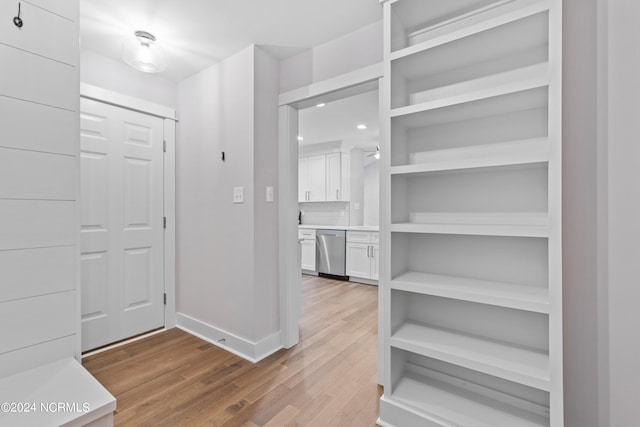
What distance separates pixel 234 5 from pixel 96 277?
2356 millimetres

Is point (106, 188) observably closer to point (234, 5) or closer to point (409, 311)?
point (234, 5)

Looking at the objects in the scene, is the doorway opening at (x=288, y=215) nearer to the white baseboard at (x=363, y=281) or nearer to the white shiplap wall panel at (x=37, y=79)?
the white shiplap wall panel at (x=37, y=79)

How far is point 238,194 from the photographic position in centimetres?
235

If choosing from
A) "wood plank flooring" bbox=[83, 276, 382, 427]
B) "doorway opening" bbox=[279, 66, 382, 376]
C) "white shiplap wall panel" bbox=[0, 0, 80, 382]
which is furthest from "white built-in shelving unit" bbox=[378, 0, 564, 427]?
"white shiplap wall panel" bbox=[0, 0, 80, 382]

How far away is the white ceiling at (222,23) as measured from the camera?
182 cm

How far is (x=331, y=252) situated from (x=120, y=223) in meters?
3.16

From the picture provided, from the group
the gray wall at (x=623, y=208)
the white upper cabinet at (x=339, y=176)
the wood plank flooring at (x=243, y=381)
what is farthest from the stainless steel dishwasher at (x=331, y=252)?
the gray wall at (x=623, y=208)

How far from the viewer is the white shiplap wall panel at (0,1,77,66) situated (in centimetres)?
109

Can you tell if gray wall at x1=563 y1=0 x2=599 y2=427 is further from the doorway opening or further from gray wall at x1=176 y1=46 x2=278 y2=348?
gray wall at x1=176 y1=46 x2=278 y2=348

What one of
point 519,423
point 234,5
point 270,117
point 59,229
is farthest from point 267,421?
point 234,5

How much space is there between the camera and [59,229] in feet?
3.89

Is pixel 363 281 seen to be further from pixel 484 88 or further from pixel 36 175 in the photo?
pixel 36 175

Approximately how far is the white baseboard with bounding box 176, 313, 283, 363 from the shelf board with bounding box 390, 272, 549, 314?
1.29 meters

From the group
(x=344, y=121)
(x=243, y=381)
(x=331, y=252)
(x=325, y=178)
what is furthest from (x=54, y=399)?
(x=325, y=178)
